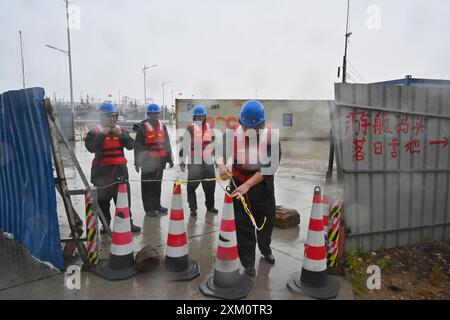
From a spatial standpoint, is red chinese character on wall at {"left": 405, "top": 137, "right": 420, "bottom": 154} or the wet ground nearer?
the wet ground

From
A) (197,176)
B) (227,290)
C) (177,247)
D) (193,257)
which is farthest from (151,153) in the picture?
(227,290)

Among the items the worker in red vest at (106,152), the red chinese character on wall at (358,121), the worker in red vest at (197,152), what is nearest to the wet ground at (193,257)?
the worker in red vest at (197,152)

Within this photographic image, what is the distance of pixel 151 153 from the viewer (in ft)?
18.5

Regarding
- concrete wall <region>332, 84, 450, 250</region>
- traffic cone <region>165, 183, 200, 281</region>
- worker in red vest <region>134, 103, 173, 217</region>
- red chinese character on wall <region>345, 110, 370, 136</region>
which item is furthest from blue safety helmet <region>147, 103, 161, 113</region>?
red chinese character on wall <region>345, 110, 370, 136</region>

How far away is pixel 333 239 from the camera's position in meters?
3.60

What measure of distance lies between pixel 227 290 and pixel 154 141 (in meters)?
3.20

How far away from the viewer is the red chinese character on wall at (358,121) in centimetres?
387

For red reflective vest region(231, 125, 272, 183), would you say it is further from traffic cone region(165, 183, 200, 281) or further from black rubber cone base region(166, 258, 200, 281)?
black rubber cone base region(166, 258, 200, 281)

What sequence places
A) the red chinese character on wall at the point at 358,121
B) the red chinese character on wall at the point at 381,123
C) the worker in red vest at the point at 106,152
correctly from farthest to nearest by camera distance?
the worker in red vest at the point at 106,152, the red chinese character on wall at the point at 381,123, the red chinese character on wall at the point at 358,121

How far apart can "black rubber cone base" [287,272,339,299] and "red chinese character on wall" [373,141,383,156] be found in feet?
5.46

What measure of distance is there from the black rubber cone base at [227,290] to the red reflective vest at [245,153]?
1.07 m

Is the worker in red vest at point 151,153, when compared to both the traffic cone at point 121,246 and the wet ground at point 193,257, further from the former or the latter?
the traffic cone at point 121,246

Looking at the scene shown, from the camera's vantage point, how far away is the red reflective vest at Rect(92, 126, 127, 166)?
4.73m

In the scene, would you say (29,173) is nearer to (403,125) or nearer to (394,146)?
(394,146)
